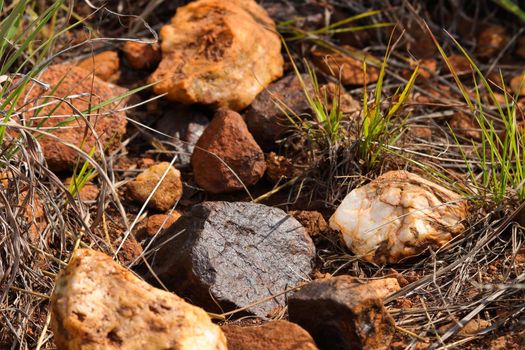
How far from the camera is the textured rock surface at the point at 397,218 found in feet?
7.92

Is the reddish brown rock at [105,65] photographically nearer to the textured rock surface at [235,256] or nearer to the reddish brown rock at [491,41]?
the textured rock surface at [235,256]

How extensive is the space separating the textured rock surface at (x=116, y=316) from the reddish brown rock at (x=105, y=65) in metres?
1.52

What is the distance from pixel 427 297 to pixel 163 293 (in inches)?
29.3

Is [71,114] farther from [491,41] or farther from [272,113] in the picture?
[491,41]

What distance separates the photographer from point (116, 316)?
1.87 metres

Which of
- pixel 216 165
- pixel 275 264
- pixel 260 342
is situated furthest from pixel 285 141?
pixel 260 342

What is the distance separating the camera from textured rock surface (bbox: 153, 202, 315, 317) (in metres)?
2.30

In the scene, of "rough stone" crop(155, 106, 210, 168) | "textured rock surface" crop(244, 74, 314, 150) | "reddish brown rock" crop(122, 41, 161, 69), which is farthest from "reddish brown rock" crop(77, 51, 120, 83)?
"textured rock surface" crop(244, 74, 314, 150)

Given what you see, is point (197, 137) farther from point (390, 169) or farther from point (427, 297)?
point (427, 297)

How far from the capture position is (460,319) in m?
2.15

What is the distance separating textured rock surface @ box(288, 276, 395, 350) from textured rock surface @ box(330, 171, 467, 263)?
1.24ft

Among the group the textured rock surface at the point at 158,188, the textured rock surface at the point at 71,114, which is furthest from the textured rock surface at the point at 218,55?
the textured rock surface at the point at 158,188

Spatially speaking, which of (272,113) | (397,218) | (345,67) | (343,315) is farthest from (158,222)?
(345,67)

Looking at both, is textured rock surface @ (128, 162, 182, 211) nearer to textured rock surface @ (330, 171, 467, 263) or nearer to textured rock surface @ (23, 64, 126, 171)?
textured rock surface @ (23, 64, 126, 171)
